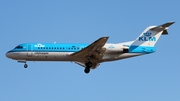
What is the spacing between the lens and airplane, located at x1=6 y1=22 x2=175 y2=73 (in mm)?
33344

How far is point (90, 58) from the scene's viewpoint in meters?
34.3

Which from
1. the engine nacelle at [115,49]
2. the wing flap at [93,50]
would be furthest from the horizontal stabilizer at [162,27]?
the wing flap at [93,50]

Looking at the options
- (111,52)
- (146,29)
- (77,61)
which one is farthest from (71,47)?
(146,29)

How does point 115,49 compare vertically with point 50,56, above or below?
above

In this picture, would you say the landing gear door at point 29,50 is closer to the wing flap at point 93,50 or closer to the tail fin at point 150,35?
the wing flap at point 93,50

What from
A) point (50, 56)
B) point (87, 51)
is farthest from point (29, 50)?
point (87, 51)

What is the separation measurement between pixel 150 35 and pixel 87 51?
21.7 feet

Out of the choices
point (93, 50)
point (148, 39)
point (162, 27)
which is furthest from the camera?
point (148, 39)

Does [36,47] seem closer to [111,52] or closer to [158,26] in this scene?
[111,52]

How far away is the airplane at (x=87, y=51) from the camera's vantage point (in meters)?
33.3

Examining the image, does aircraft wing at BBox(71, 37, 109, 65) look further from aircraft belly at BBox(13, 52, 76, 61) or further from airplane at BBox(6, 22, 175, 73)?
aircraft belly at BBox(13, 52, 76, 61)

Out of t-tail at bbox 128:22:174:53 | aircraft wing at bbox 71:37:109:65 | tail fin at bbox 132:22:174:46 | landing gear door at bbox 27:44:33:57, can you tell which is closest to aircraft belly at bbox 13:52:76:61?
landing gear door at bbox 27:44:33:57

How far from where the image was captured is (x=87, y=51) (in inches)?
1298

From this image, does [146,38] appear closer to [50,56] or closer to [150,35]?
[150,35]
